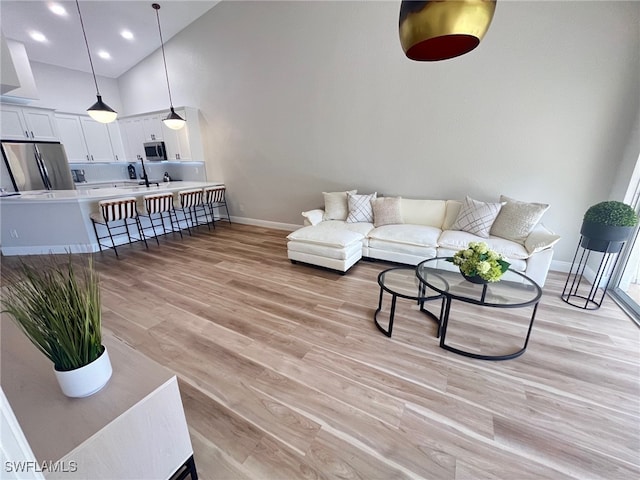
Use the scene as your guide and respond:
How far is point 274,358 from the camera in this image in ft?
6.63

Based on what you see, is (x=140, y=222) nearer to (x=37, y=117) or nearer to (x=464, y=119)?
(x=37, y=117)

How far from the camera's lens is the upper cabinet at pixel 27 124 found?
470 cm

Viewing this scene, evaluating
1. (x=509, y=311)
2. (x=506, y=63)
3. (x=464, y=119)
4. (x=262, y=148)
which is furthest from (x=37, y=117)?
(x=509, y=311)

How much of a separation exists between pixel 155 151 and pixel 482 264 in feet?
22.2

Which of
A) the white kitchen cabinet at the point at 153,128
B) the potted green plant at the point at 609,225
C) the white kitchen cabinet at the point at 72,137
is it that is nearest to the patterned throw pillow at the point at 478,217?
the potted green plant at the point at 609,225

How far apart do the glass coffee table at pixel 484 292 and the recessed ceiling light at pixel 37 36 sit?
7449 millimetres

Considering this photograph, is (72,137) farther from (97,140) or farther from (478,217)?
(478,217)

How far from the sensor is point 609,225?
242cm

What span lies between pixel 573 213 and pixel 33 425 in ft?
16.0

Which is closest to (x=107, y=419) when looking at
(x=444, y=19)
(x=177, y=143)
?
(x=444, y=19)

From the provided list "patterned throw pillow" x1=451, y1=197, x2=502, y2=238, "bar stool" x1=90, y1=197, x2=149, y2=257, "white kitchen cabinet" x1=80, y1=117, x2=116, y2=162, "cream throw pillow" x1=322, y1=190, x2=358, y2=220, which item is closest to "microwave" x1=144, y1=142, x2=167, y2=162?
"white kitchen cabinet" x1=80, y1=117, x2=116, y2=162

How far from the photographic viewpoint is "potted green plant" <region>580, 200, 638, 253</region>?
2.38 meters

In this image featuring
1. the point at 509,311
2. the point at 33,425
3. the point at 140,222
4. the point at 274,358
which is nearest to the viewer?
the point at 33,425

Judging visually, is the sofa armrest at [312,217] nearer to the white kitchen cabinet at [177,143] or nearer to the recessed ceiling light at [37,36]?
the white kitchen cabinet at [177,143]
